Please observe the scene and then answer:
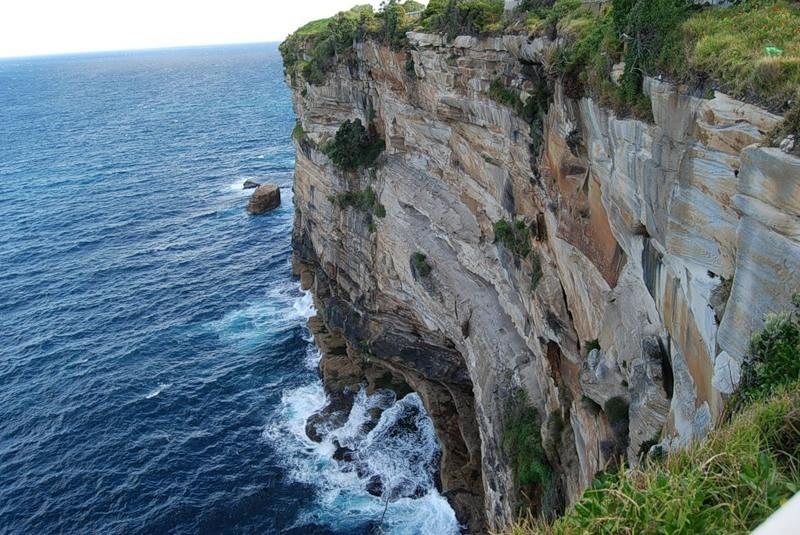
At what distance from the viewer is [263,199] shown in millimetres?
81688

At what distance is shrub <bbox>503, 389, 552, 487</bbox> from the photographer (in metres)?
29.5

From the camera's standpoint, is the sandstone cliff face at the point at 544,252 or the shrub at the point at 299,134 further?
the shrub at the point at 299,134

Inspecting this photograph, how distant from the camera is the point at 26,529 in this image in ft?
120

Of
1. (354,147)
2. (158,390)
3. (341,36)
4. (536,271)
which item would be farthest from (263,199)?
(536,271)

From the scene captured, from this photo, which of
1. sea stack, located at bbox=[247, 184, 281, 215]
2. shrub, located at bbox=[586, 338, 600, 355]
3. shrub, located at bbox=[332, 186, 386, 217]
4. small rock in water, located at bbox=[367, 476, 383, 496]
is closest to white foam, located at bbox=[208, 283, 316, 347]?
shrub, located at bbox=[332, 186, 386, 217]

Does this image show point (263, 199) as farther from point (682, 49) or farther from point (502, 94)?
point (682, 49)

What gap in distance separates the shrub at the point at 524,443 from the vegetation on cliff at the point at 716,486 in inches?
806

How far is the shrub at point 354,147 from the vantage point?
161ft

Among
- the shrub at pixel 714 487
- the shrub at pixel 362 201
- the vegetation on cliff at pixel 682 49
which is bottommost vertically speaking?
the shrub at pixel 362 201

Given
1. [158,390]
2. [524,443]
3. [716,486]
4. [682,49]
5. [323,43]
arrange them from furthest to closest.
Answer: [323,43]
[158,390]
[524,443]
[682,49]
[716,486]

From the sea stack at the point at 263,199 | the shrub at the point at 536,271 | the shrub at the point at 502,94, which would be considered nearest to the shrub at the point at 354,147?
the shrub at the point at 502,94

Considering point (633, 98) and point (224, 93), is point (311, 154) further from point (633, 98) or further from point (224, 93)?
point (224, 93)

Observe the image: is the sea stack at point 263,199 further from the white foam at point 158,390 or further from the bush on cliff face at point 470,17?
the bush on cliff face at point 470,17

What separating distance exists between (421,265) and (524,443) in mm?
14173
